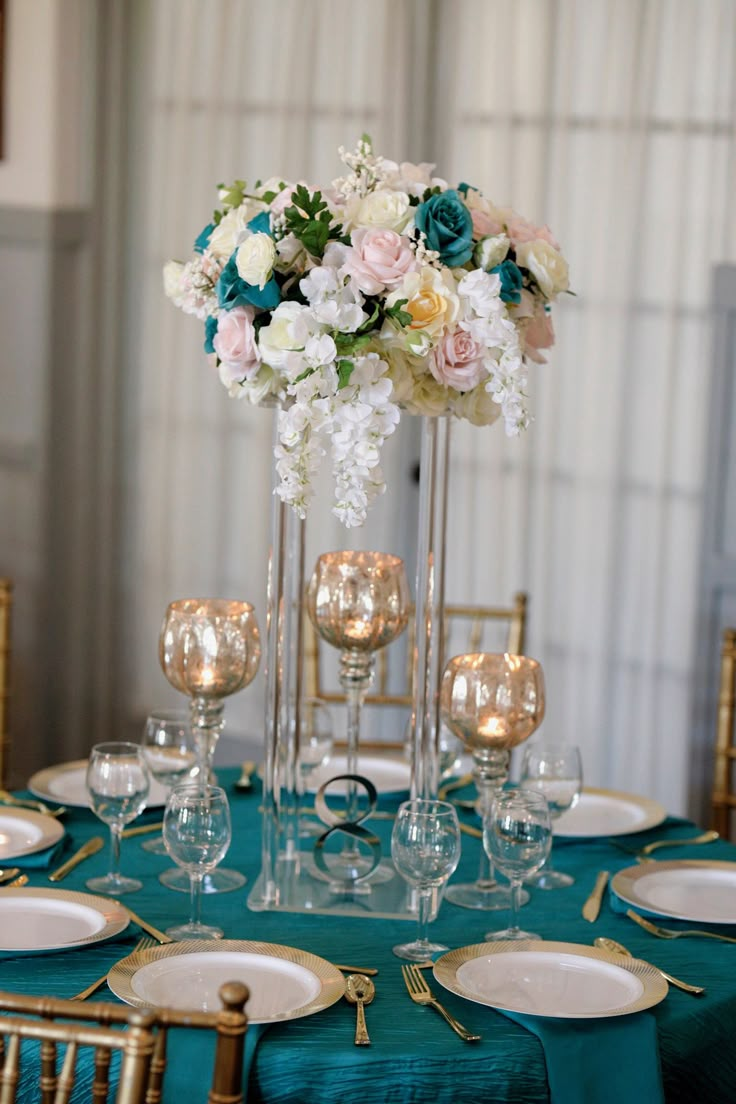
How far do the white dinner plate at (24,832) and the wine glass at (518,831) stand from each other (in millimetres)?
696

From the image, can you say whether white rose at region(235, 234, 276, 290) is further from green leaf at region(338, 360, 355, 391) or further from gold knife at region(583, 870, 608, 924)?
gold knife at region(583, 870, 608, 924)

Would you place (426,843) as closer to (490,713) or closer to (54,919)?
(490,713)

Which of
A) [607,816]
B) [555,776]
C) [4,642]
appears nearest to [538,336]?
[555,776]

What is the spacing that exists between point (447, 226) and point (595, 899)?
0.94m

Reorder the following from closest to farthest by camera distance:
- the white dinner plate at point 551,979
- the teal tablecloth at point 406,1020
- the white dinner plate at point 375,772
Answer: the teal tablecloth at point 406,1020 < the white dinner plate at point 551,979 < the white dinner plate at point 375,772

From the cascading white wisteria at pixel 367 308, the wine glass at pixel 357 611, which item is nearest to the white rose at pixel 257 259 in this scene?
the cascading white wisteria at pixel 367 308

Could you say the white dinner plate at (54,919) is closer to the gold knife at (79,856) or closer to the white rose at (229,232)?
the gold knife at (79,856)

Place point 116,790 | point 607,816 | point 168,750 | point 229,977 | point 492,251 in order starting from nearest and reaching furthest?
point 229,977
point 492,251
point 116,790
point 168,750
point 607,816

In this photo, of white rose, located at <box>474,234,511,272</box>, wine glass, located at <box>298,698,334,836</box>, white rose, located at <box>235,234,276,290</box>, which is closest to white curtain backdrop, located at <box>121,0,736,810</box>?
wine glass, located at <box>298,698,334,836</box>

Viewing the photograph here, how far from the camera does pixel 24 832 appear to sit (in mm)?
2113

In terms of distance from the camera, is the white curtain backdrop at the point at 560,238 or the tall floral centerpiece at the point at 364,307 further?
the white curtain backdrop at the point at 560,238

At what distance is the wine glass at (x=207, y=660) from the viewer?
2066mm

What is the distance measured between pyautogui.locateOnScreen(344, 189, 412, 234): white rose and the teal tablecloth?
2.99 ft

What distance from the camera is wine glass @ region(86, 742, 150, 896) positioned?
6.25 ft
